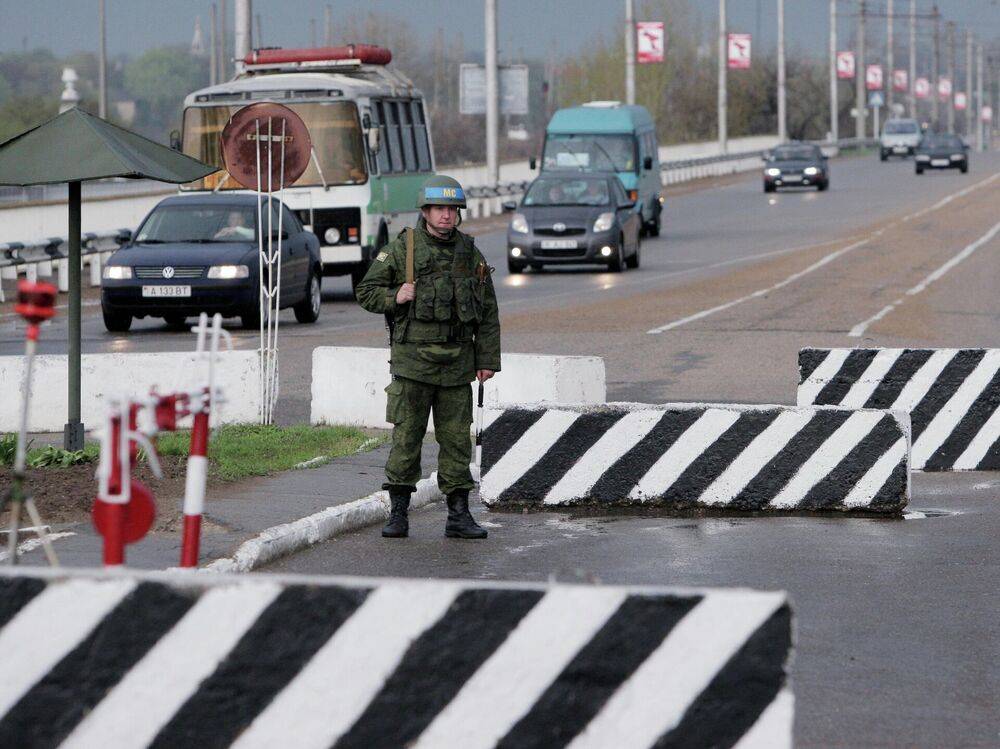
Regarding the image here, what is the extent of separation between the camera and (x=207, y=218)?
24328 mm

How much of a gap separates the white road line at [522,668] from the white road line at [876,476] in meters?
6.52

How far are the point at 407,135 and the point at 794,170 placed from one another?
113ft

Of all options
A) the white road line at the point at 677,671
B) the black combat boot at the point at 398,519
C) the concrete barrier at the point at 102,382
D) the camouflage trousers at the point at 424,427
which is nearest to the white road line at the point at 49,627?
the white road line at the point at 677,671

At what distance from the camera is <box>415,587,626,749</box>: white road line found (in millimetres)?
4434

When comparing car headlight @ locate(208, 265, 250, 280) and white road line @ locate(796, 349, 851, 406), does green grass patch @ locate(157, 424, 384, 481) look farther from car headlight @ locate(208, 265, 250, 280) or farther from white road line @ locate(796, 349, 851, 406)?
car headlight @ locate(208, 265, 250, 280)

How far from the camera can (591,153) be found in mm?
41312

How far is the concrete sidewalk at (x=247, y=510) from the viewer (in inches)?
352

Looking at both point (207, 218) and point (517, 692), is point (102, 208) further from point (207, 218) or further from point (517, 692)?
point (517, 692)

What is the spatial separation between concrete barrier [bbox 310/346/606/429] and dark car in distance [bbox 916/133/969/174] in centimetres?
6718

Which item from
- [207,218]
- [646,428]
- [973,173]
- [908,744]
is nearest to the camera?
[908,744]

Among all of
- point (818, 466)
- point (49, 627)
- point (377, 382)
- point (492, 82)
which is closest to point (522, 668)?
point (49, 627)

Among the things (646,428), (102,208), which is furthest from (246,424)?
(102,208)

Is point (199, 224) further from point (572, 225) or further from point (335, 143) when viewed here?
point (572, 225)

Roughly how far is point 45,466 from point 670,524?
345 centimetres
